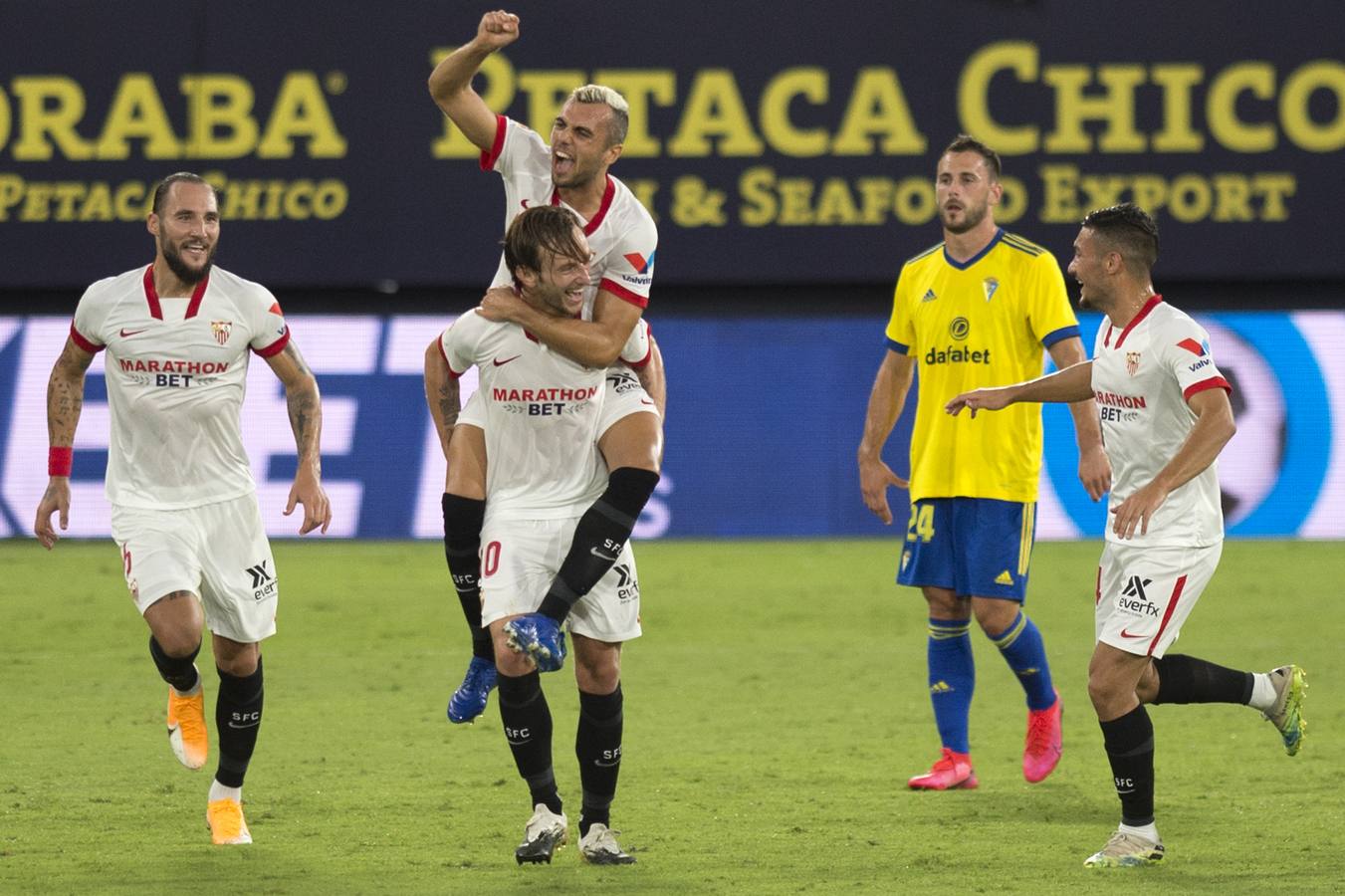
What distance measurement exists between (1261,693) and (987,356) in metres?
1.54

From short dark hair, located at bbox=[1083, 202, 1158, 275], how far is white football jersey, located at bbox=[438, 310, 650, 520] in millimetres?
1483

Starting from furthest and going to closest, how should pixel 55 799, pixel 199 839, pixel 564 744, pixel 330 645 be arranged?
pixel 330 645, pixel 564 744, pixel 55 799, pixel 199 839

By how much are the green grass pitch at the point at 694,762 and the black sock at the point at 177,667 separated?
43 cm

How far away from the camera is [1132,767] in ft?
18.6

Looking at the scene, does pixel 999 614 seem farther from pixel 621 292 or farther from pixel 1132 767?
pixel 621 292

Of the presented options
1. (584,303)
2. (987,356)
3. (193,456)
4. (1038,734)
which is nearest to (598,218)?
(584,303)

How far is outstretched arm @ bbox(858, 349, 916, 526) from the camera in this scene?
24.2 ft

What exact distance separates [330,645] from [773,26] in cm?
575

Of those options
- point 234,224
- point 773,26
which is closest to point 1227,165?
point 773,26

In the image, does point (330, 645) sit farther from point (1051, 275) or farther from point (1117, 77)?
point (1117, 77)

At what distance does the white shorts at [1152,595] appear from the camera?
5617 mm

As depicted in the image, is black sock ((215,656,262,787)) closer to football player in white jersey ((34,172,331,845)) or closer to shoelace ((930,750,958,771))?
football player in white jersey ((34,172,331,845))

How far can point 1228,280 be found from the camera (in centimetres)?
1403

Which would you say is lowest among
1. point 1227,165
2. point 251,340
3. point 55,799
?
point 55,799
